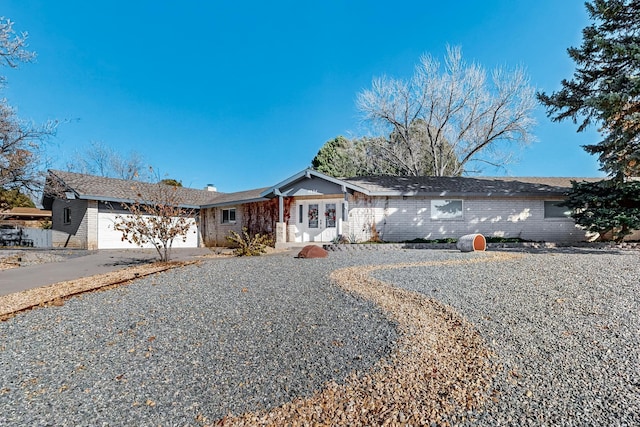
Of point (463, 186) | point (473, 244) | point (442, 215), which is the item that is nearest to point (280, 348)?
point (473, 244)

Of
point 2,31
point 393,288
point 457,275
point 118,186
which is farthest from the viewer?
point 118,186

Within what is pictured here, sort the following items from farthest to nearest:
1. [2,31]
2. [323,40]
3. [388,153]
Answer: [388,153] < [323,40] < [2,31]

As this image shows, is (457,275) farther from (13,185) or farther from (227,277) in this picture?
(13,185)

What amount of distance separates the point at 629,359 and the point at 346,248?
30.1 feet

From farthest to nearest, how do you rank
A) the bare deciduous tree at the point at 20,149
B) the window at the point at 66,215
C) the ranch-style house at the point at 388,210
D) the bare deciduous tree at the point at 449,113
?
the bare deciduous tree at the point at 449,113 → the window at the point at 66,215 → the ranch-style house at the point at 388,210 → the bare deciduous tree at the point at 20,149

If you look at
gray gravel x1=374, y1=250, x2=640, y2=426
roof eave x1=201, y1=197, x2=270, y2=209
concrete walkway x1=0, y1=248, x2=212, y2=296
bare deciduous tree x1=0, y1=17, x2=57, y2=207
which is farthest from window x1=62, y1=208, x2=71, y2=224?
gray gravel x1=374, y1=250, x2=640, y2=426

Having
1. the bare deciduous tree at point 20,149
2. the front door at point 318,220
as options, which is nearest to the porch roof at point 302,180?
the front door at point 318,220

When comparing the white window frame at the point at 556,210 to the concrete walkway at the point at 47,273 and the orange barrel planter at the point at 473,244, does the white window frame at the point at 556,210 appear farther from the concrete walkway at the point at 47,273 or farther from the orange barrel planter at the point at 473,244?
the concrete walkway at the point at 47,273

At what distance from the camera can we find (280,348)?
3.41m

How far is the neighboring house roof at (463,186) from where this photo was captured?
14.1 meters

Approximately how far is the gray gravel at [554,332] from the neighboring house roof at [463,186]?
7.39 meters

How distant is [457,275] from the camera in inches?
253

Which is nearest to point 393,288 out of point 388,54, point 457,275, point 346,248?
point 457,275

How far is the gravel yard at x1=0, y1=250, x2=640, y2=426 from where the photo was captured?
8.13ft
